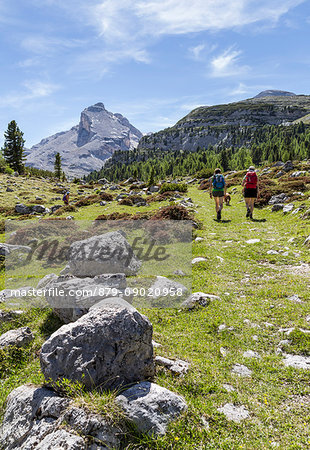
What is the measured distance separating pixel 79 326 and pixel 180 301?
4.61 m

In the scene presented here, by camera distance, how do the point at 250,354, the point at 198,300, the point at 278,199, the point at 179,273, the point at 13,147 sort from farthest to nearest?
the point at 13,147, the point at 278,199, the point at 179,273, the point at 198,300, the point at 250,354

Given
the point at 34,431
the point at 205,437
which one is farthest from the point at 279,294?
the point at 34,431

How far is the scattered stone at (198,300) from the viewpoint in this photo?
324 inches

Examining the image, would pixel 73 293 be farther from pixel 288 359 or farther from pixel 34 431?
pixel 288 359

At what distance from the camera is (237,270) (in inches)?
423

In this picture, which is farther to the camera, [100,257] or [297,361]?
[100,257]

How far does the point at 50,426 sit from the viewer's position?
3867mm

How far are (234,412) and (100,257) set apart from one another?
302 inches

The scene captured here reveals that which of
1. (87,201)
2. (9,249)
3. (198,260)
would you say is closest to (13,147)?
(87,201)

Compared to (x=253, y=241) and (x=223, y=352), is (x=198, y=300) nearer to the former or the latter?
(x=223, y=352)

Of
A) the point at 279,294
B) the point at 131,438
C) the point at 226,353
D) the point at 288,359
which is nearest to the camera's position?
the point at 131,438

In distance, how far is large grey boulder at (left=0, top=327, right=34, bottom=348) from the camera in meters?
6.81

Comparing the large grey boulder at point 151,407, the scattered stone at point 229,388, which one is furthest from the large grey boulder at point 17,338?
the scattered stone at point 229,388

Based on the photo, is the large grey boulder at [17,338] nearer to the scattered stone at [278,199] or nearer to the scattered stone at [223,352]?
the scattered stone at [223,352]
